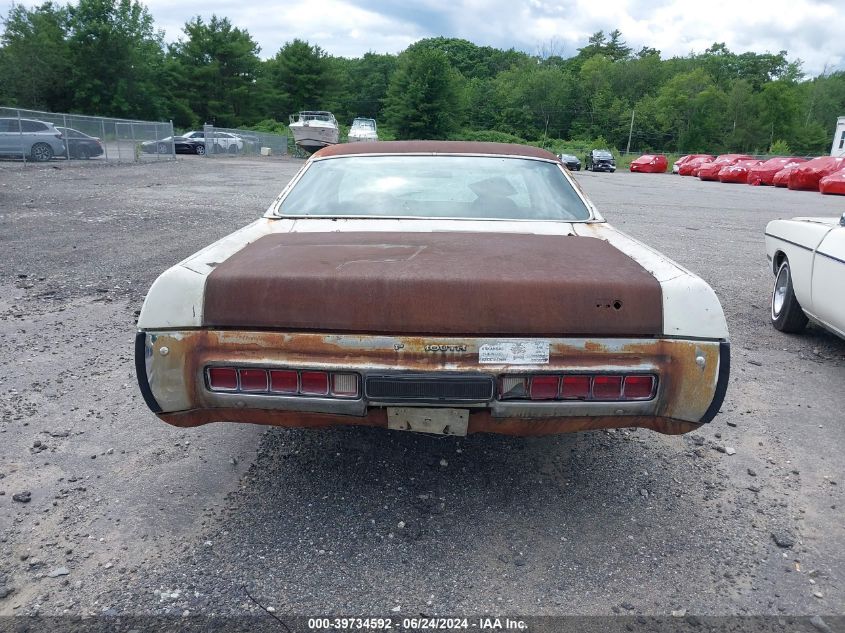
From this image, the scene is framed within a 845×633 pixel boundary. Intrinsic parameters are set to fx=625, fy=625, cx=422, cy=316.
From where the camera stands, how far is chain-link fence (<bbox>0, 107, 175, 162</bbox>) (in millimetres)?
17719

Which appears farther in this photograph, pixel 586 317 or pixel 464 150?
pixel 464 150

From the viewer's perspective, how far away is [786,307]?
504 centimetres

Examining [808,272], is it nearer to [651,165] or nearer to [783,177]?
[783,177]

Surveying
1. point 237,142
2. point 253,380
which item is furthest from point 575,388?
point 237,142

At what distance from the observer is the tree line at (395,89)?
49344mm

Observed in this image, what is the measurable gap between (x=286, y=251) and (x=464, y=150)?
1.74 m

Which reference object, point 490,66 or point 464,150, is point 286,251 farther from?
point 490,66

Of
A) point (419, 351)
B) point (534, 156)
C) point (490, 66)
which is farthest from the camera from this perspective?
point (490, 66)

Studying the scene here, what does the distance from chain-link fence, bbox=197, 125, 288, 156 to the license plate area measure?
31.3 m

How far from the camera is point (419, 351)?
2.17 metres

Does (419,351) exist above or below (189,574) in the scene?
above

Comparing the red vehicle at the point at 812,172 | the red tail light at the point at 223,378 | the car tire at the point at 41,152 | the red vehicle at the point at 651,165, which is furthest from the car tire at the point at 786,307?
the red vehicle at the point at 651,165

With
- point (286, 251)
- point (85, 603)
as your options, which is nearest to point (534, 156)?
point (286, 251)

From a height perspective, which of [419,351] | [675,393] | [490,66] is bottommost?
[675,393]
